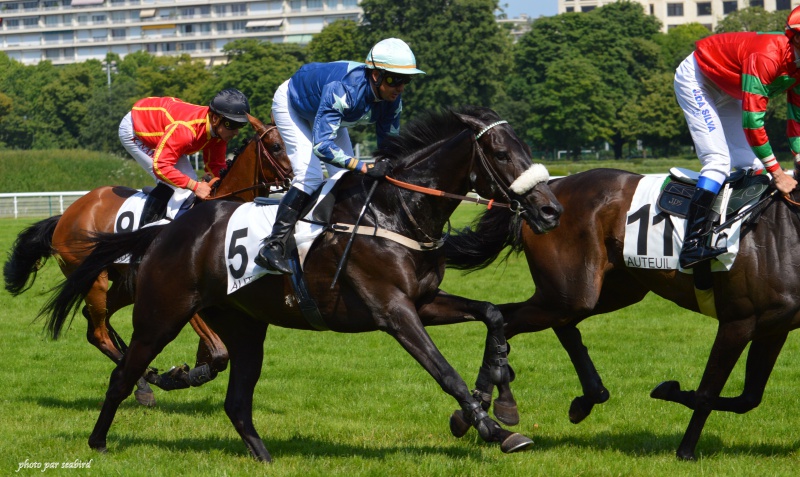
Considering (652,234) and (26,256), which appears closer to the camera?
(652,234)

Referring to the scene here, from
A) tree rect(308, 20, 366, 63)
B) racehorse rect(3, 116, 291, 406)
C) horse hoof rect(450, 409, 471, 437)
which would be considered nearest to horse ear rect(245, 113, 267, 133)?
racehorse rect(3, 116, 291, 406)

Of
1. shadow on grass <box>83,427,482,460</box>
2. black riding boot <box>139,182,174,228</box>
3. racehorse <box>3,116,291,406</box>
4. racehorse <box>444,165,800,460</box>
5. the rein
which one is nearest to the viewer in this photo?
the rein

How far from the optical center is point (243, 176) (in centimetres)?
761

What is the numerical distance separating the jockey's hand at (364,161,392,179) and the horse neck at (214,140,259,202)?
220 centimetres

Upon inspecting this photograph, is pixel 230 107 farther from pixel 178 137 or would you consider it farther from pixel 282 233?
pixel 282 233

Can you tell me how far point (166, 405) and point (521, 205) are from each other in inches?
156

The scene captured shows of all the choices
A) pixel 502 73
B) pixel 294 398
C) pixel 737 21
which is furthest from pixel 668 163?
pixel 294 398

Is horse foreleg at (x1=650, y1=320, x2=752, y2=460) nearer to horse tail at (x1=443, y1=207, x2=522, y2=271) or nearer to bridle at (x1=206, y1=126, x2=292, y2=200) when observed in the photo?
horse tail at (x1=443, y1=207, x2=522, y2=271)

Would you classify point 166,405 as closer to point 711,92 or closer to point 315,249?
point 315,249

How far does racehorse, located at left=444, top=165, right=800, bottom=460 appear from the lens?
5.67 metres

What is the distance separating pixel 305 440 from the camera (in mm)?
6527

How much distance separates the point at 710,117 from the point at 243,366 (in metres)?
3.26

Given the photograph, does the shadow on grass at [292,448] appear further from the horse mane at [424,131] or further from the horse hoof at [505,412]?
the horse mane at [424,131]

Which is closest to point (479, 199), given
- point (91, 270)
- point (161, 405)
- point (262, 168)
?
point (262, 168)
